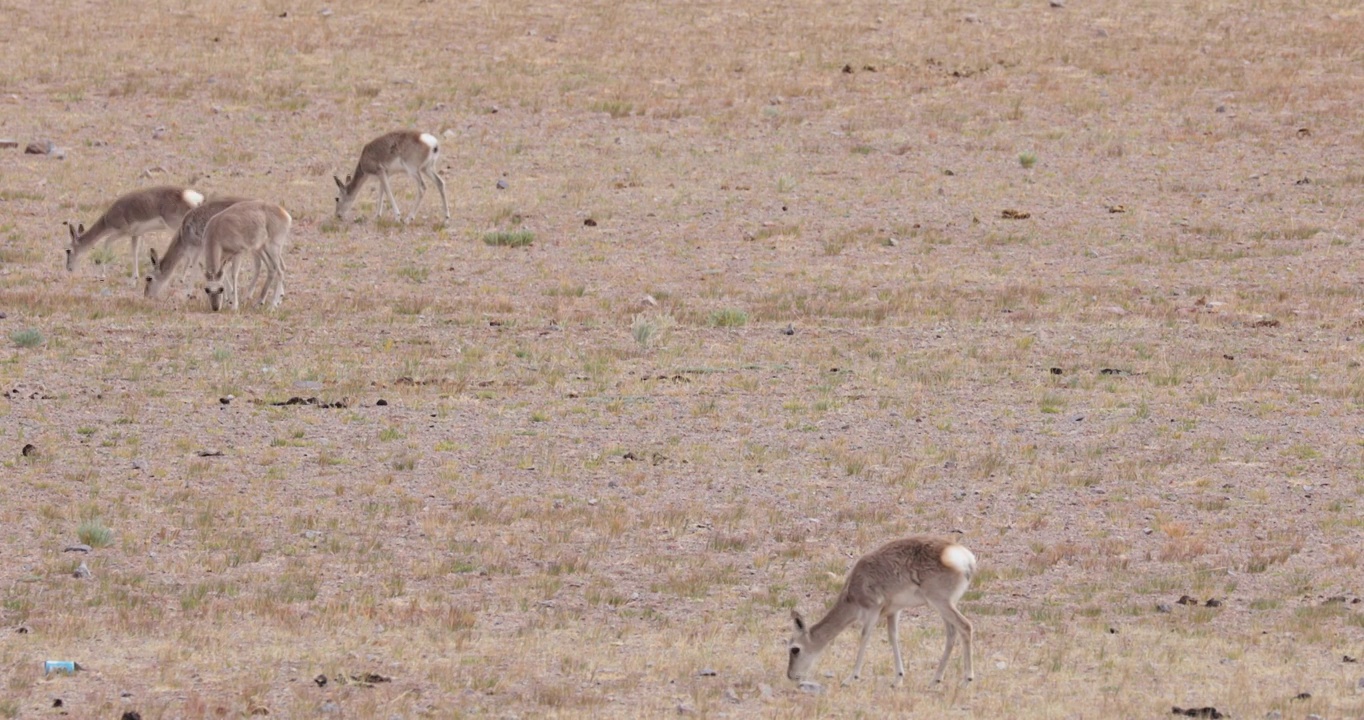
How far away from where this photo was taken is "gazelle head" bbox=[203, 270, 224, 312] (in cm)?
2327

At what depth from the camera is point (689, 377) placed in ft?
66.3

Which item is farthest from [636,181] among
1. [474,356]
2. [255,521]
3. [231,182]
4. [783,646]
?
[783,646]

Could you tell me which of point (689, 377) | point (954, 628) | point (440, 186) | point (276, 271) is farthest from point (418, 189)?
point (954, 628)

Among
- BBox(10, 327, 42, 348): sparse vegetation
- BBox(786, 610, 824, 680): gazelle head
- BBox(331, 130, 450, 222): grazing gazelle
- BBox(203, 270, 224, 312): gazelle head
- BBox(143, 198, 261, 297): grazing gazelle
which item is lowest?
BBox(786, 610, 824, 680): gazelle head

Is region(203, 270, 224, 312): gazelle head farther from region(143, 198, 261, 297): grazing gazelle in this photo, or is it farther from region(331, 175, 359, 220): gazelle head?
region(331, 175, 359, 220): gazelle head

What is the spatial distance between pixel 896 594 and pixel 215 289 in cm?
1457

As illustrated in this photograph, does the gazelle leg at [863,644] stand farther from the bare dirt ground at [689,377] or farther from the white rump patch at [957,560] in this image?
the white rump patch at [957,560]

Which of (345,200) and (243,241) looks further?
(345,200)

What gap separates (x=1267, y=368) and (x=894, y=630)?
10.9 meters

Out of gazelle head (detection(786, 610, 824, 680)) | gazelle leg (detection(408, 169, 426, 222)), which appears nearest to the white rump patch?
gazelle head (detection(786, 610, 824, 680))

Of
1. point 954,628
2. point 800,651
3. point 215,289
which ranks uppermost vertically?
point 215,289

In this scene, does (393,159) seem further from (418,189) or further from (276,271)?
(276,271)

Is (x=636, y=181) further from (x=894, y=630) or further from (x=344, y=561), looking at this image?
(x=894, y=630)

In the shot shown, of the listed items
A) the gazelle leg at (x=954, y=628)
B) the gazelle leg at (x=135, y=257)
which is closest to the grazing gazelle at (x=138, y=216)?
the gazelle leg at (x=135, y=257)
